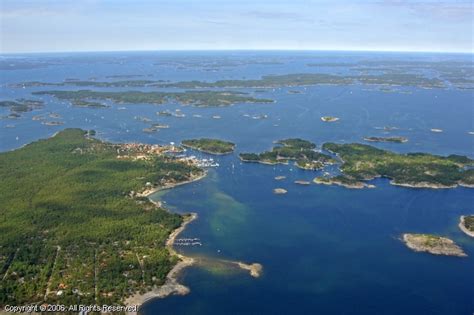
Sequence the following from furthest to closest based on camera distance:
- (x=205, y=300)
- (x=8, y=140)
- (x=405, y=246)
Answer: (x=8, y=140) < (x=405, y=246) < (x=205, y=300)

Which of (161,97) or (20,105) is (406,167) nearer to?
(161,97)

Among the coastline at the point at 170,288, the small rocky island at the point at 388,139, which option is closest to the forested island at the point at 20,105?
the small rocky island at the point at 388,139

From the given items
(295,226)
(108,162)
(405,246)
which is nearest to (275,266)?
(295,226)

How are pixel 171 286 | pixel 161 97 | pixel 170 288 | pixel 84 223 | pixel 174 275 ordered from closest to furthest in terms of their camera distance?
pixel 170 288 → pixel 171 286 → pixel 174 275 → pixel 84 223 → pixel 161 97

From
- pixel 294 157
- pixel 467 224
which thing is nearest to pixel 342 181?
pixel 294 157

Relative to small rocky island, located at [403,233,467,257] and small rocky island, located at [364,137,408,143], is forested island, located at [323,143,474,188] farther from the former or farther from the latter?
small rocky island, located at [403,233,467,257]

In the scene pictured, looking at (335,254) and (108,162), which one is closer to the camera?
(335,254)

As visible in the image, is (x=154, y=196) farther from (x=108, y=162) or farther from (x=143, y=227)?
(x=108, y=162)

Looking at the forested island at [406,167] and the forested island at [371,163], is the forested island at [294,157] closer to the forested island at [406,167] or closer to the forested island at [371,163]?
the forested island at [371,163]
